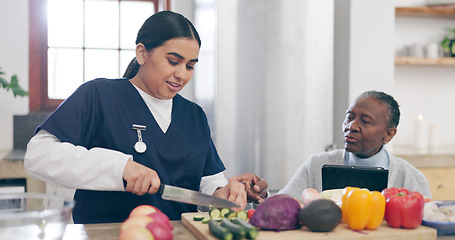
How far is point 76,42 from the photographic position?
3.41m

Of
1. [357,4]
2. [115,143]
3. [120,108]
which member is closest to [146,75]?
[120,108]

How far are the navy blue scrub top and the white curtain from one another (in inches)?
37.8

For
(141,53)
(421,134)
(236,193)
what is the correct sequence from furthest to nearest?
(421,134) < (141,53) < (236,193)

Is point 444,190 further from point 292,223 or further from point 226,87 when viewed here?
point 292,223

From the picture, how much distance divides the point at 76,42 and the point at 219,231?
8.92 ft

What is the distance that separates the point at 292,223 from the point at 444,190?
2.13 meters

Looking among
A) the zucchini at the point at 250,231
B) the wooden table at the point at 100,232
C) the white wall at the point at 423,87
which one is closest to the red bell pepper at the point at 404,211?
the zucchini at the point at 250,231

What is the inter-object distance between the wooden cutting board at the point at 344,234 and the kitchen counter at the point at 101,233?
3 cm

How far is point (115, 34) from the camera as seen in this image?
3.47 m

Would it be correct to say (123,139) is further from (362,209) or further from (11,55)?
(11,55)

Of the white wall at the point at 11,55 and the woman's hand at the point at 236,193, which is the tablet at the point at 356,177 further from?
the white wall at the point at 11,55

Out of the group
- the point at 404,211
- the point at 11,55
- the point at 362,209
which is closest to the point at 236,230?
the point at 362,209

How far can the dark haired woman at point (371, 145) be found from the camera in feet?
6.14

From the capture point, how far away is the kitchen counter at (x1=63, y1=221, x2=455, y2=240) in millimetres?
1108
